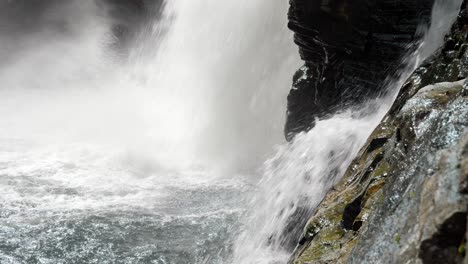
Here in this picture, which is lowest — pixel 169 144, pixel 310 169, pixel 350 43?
pixel 310 169

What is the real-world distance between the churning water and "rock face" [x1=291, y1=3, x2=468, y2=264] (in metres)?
2.78

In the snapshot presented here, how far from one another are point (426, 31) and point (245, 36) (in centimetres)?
1141

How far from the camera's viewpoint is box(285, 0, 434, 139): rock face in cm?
1204

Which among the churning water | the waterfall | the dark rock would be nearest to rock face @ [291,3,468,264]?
the dark rock

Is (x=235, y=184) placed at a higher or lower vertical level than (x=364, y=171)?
lower

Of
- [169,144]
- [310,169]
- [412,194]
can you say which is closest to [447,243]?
[412,194]

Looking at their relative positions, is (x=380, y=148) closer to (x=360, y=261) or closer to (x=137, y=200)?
(x=360, y=261)

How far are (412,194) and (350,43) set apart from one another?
34.0 feet

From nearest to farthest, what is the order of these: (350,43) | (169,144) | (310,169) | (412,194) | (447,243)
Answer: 1. (447,243)
2. (412,194)
3. (310,169)
4. (350,43)
5. (169,144)

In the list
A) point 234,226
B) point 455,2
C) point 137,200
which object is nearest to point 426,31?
point 455,2

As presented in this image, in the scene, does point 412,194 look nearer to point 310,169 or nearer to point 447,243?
point 447,243

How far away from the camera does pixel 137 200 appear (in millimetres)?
15734

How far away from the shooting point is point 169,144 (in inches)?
894

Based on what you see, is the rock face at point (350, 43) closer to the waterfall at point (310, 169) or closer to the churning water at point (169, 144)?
the waterfall at point (310, 169)
